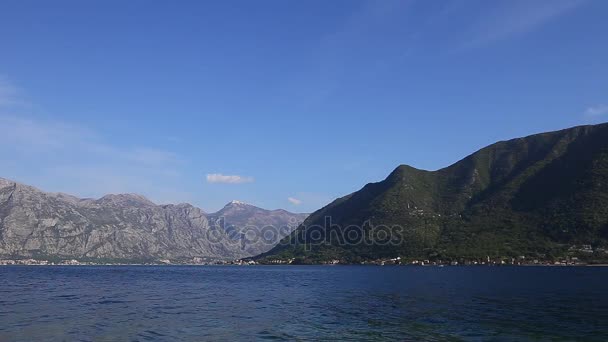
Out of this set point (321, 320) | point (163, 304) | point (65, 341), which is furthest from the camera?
point (163, 304)

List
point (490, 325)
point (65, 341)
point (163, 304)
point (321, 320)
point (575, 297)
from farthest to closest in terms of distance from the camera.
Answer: point (575, 297) → point (163, 304) → point (321, 320) → point (490, 325) → point (65, 341)

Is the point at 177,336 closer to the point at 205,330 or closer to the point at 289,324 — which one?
the point at 205,330

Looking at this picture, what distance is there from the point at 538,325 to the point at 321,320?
21.5 m

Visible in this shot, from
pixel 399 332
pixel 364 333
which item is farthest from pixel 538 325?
pixel 364 333

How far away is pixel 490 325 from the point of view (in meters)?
48.8

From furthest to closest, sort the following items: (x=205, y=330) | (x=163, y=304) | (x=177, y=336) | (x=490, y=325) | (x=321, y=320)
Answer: (x=163, y=304)
(x=321, y=320)
(x=490, y=325)
(x=205, y=330)
(x=177, y=336)

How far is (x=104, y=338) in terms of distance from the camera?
41.2 metres

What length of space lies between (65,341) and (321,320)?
25137mm

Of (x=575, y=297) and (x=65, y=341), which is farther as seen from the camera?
(x=575, y=297)

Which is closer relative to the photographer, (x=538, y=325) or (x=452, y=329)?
(x=452, y=329)

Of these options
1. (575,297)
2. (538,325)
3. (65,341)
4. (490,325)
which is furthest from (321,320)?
(575,297)

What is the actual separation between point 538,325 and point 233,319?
30825 mm

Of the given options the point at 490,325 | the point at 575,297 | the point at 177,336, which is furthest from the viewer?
the point at 575,297

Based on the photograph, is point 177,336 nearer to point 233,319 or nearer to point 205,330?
point 205,330
